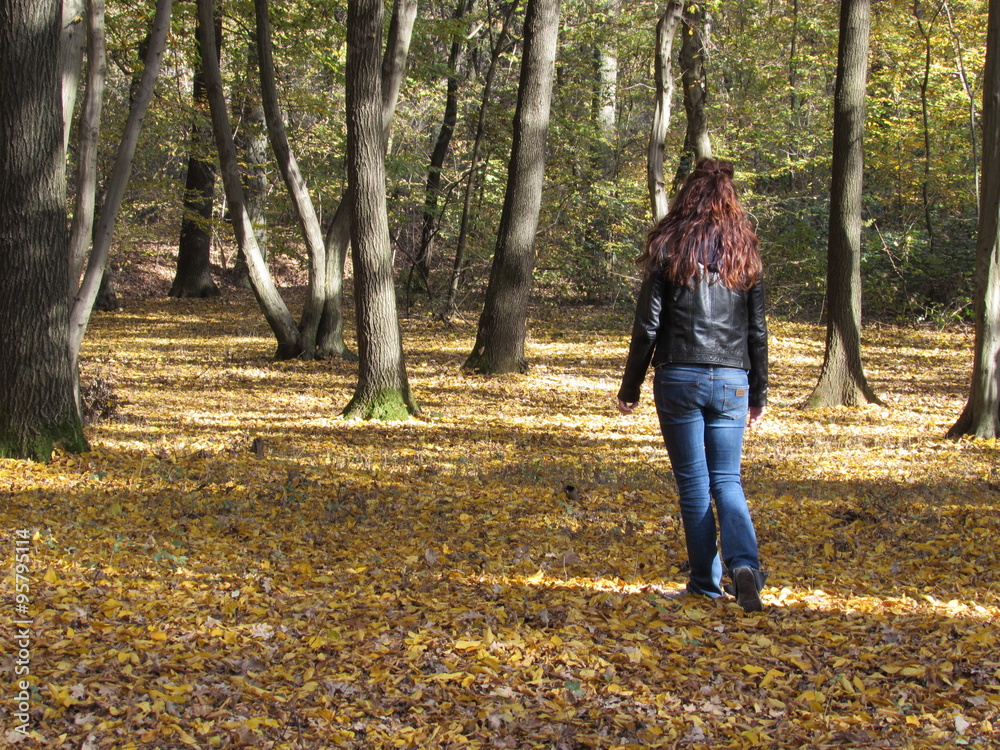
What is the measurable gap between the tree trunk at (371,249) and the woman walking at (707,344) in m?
5.86

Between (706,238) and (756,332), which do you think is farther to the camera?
(756,332)

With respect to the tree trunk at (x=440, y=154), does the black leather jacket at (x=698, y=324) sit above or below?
below

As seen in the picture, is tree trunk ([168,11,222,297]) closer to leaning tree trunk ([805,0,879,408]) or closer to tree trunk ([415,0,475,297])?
tree trunk ([415,0,475,297])

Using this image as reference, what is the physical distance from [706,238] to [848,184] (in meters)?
7.77

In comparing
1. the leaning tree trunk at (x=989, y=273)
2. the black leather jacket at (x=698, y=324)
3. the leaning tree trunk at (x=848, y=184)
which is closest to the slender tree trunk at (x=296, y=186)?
the leaning tree trunk at (x=848, y=184)

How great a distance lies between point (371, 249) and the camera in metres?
9.94

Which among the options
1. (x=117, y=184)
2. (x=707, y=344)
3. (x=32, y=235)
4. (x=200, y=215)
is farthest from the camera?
(x=200, y=215)

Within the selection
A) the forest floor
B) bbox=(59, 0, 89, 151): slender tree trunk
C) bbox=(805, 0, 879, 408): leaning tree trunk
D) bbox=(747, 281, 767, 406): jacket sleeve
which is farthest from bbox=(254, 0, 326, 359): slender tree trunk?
bbox=(747, 281, 767, 406): jacket sleeve

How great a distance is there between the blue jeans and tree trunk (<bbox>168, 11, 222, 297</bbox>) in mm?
17597

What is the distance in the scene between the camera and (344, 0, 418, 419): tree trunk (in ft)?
31.7

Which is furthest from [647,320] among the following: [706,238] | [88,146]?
[88,146]

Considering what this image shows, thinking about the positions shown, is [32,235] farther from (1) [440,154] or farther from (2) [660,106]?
(1) [440,154]

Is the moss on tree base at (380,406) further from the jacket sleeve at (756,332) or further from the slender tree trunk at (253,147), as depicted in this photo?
the slender tree trunk at (253,147)

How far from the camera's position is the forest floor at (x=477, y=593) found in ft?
11.7
